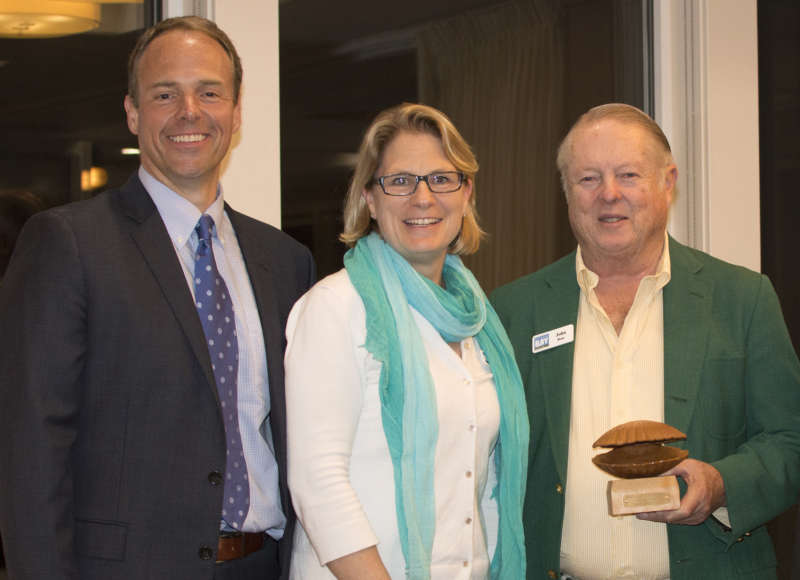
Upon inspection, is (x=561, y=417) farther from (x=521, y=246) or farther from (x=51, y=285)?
(x=521, y=246)

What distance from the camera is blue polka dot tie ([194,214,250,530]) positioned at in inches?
82.5

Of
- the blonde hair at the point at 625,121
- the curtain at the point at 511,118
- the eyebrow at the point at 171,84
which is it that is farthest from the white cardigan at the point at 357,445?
the curtain at the point at 511,118

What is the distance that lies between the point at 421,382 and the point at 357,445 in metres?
0.20

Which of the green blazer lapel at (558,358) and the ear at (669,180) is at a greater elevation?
the ear at (669,180)

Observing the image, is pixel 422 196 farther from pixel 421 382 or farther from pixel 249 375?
pixel 249 375

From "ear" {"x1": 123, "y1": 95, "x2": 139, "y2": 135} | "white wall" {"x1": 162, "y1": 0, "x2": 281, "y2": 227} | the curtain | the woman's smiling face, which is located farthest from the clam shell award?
the curtain

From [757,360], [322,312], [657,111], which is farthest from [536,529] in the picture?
[657,111]

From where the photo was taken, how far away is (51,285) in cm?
191

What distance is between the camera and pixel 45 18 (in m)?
2.71

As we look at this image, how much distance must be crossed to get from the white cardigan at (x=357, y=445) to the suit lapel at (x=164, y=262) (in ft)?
0.64

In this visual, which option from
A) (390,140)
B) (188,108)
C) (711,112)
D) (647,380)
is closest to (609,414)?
(647,380)

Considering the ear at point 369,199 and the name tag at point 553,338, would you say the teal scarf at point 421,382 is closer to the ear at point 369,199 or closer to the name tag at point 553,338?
the ear at point 369,199

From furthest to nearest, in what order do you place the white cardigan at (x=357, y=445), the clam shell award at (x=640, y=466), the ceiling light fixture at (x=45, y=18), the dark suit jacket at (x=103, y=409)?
1. the ceiling light fixture at (x=45, y=18)
2. the clam shell award at (x=640, y=466)
3. the white cardigan at (x=357, y=445)
4. the dark suit jacket at (x=103, y=409)

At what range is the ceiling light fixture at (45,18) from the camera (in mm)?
2637
